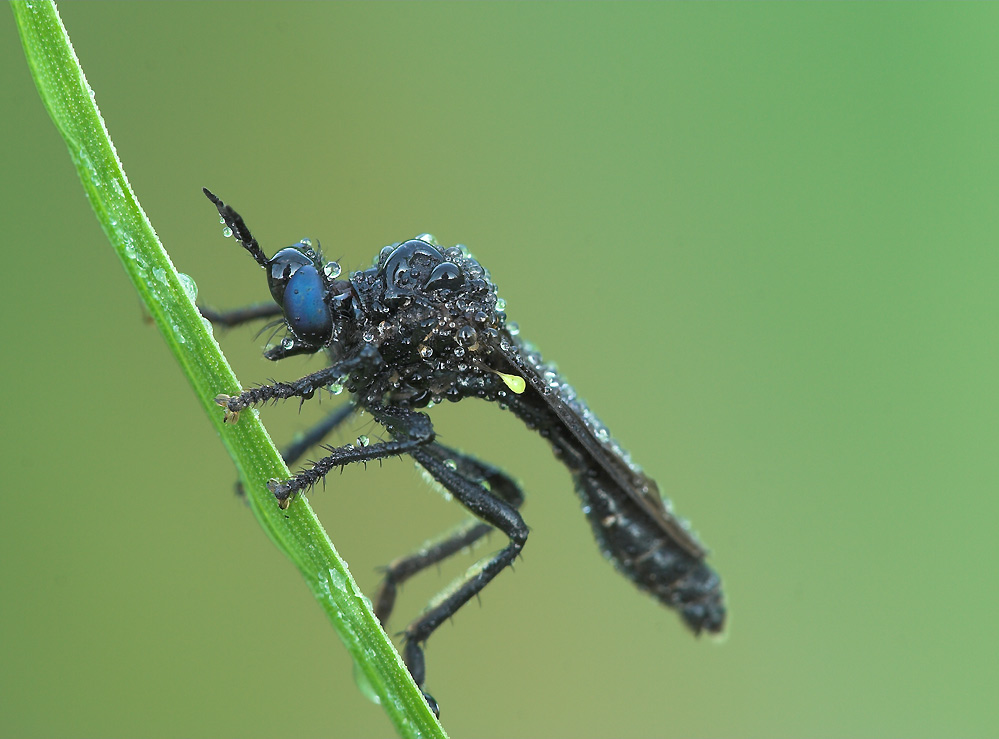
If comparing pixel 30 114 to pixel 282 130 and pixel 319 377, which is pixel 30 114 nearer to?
pixel 282 130

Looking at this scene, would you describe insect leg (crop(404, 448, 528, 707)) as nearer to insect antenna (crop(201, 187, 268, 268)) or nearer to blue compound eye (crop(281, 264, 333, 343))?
blue compound eye (crop(281, 264, 333, 343))

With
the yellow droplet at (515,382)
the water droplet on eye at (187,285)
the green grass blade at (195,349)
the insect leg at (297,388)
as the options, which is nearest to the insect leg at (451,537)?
the yellow droplet at (515,382)

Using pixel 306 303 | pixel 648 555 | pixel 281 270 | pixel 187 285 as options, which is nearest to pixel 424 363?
pixel 306 303

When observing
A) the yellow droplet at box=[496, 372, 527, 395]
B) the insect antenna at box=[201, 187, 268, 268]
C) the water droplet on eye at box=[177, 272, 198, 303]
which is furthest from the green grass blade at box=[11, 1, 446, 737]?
the yellow droplet at box=[496, 372, 527, 395]

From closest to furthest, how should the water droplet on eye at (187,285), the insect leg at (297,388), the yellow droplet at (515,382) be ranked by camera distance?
the water droplet on eye at (187,285)
the insect leg at (297,388)
the yellow droplet at (515,382)

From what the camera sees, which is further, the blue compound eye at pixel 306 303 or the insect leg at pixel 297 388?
the blue compound eye at pixel 306 303

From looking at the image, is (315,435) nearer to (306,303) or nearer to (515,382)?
(306,303)

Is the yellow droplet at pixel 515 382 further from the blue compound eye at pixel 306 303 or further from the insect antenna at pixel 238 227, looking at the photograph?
the insect antenna at pixel 238 227

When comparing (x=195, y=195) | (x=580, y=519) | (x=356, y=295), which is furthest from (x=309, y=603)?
(x=195, y=195)
